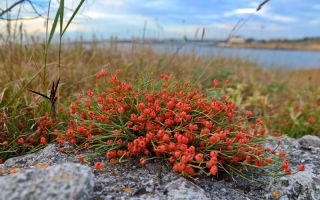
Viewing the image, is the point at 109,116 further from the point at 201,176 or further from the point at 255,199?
the point at 255,199

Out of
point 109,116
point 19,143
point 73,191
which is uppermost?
point 109,116

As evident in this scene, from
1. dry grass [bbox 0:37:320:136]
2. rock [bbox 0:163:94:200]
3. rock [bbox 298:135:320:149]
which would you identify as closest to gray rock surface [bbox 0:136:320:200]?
rock [bbox 0:163:94:200]

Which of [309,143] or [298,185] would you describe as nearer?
[298,185]

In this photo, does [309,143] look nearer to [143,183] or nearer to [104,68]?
[143,183]

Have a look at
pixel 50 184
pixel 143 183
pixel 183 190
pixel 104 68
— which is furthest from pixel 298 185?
pixel 104 68

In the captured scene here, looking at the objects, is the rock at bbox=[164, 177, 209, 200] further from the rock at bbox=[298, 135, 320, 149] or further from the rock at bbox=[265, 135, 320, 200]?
the rock at bbox=[298, 135, 320, 149]

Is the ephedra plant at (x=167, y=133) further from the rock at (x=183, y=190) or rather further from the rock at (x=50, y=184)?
the rock at (x=50, y=184)

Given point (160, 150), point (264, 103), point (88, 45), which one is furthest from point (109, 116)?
point (88, 45)
